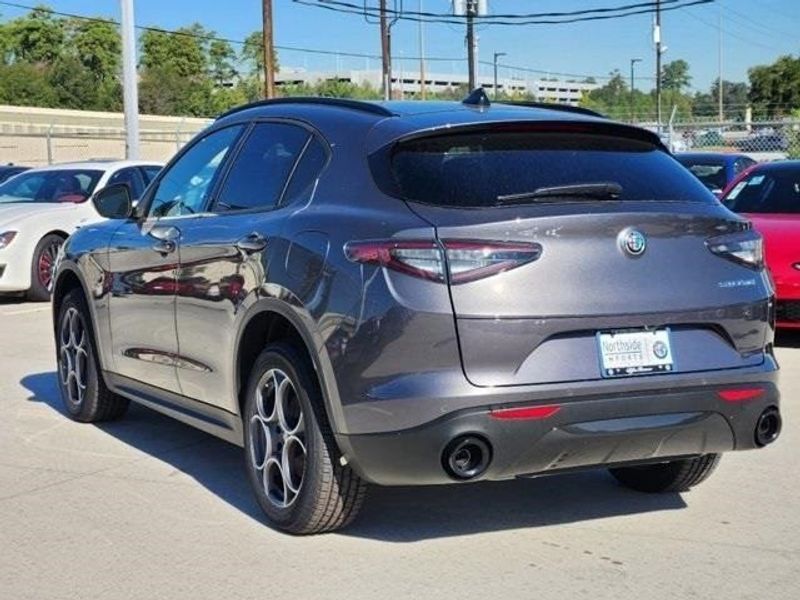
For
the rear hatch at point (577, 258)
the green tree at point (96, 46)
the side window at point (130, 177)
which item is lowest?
the rear hatch at point (577, 258)

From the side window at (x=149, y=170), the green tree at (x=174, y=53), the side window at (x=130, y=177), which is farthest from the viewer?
the green tree at (x=174, y=53)

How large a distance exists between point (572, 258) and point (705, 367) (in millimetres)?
691

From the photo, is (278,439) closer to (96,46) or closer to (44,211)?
(44,211)

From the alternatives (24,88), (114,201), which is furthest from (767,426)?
(24,88)

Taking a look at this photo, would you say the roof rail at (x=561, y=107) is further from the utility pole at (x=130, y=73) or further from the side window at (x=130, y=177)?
the utility pole at (x=130, y=73)

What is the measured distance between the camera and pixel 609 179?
454 centimetres

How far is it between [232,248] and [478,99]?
1321 mm

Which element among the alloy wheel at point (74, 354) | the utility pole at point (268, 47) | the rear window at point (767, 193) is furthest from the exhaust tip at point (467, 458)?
the utility pole at point (268, 47)

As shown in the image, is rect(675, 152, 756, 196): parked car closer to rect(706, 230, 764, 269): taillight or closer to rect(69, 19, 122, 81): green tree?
rect(706, 230, 764, 269): taillight

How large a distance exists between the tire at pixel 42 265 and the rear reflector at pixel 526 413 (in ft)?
33.1

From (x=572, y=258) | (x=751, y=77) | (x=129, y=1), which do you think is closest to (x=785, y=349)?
(x=572, y=258)

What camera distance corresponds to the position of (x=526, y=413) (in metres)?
4.05

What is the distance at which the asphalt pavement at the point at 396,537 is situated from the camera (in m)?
4.19

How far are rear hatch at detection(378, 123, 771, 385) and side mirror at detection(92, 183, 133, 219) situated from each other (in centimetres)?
272
